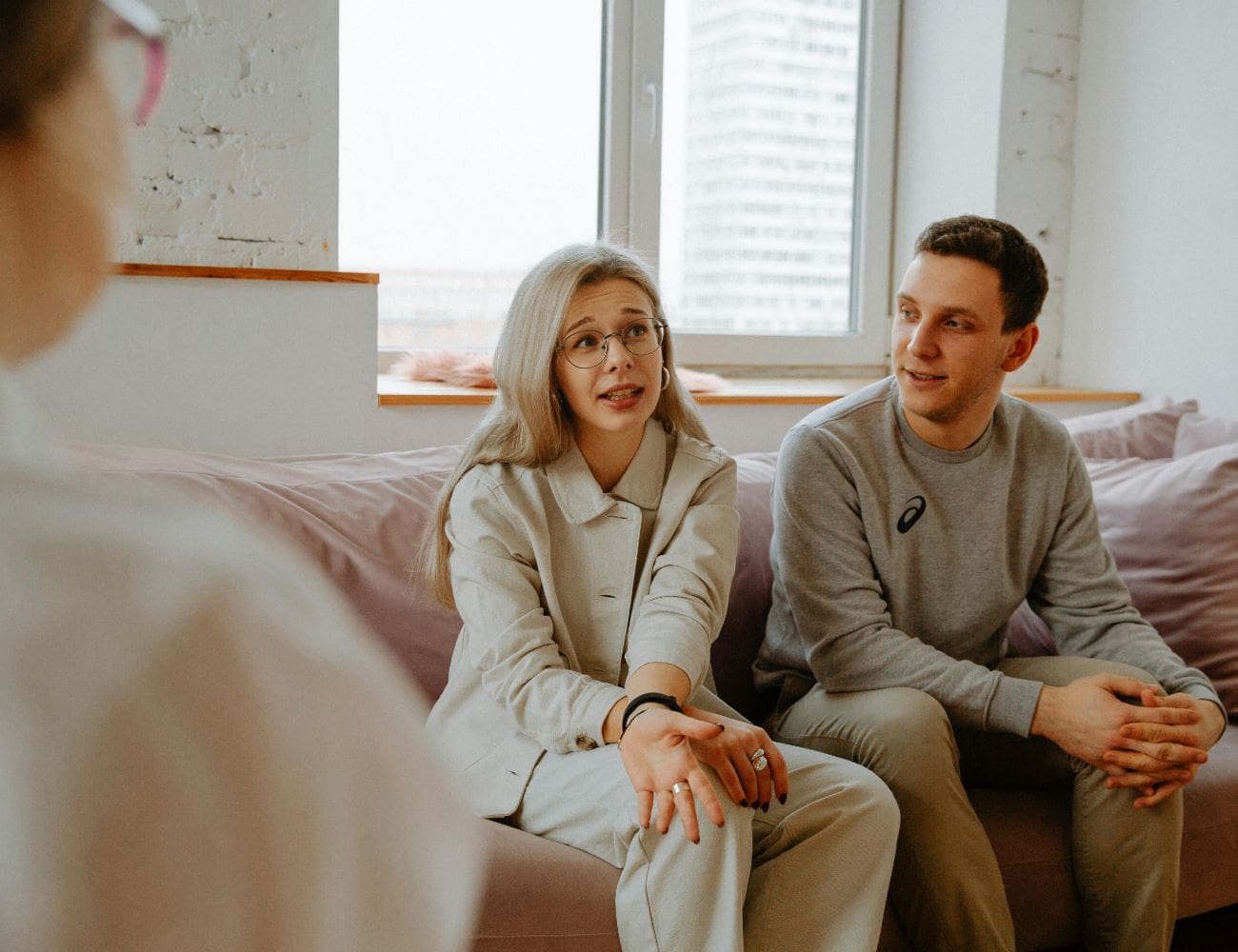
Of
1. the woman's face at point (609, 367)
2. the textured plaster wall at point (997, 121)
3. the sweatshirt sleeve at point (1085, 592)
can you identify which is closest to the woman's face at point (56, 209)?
the woman's face at point (609, 367)

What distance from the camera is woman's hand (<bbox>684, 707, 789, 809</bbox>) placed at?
1.32m

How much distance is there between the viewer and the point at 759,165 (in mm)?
3215

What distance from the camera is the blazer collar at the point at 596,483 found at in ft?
5.16

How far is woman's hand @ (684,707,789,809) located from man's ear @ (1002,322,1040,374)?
75 cm

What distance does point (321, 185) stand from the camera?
2244 millimetres

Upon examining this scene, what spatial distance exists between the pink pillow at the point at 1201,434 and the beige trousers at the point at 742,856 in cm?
126

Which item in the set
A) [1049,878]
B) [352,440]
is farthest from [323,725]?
[352,440]

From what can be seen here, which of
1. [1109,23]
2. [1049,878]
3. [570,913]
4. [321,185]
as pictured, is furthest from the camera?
[1109,23]

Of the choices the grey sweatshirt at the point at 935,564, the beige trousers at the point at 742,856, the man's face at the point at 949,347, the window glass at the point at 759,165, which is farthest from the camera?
the window glass at the point at 759,165

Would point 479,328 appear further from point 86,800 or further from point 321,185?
point 86,800

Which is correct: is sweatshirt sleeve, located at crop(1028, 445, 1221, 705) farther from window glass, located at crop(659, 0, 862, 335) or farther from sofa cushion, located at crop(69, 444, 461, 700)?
window glass, located at crop(659, 0, 862, 335)

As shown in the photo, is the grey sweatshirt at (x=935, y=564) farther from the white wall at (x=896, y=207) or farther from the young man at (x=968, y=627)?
the white wall at (x=896, y=207)

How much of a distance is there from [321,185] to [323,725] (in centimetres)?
204

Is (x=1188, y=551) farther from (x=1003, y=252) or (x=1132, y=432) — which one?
(x=1003, y=252)
